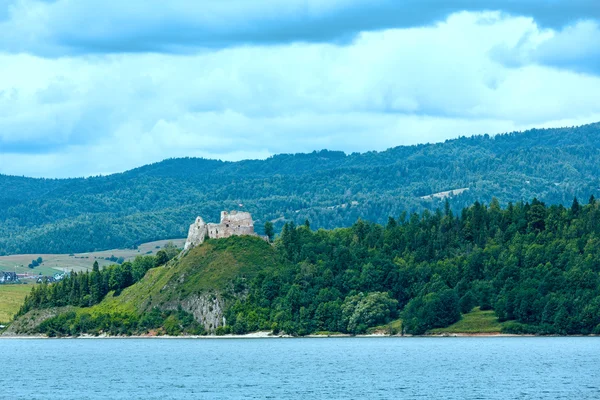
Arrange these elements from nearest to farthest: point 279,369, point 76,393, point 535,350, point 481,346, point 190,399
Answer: point 190,399 < point 76,393 < point 279,369 < point 535,350 < point 481,346

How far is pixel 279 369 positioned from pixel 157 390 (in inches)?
1085

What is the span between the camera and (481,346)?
18850 cm

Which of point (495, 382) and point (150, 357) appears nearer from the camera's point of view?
point (495, 382)

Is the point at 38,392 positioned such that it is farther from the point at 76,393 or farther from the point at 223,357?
the point at 223,357

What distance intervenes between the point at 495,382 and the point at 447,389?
8610 mm

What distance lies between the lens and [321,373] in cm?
14200

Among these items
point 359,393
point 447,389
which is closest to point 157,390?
point 359,393

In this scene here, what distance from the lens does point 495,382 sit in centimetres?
12669

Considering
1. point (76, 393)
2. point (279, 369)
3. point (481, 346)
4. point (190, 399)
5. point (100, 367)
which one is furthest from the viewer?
point (481, 346)

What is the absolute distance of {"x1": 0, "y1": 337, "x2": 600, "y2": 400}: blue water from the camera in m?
119

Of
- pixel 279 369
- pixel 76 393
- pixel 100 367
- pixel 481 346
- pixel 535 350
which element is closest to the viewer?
pixel 76 393

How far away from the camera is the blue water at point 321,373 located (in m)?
119

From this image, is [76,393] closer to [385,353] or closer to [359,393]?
[359,393]

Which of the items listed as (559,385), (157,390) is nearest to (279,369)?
(157,390)
